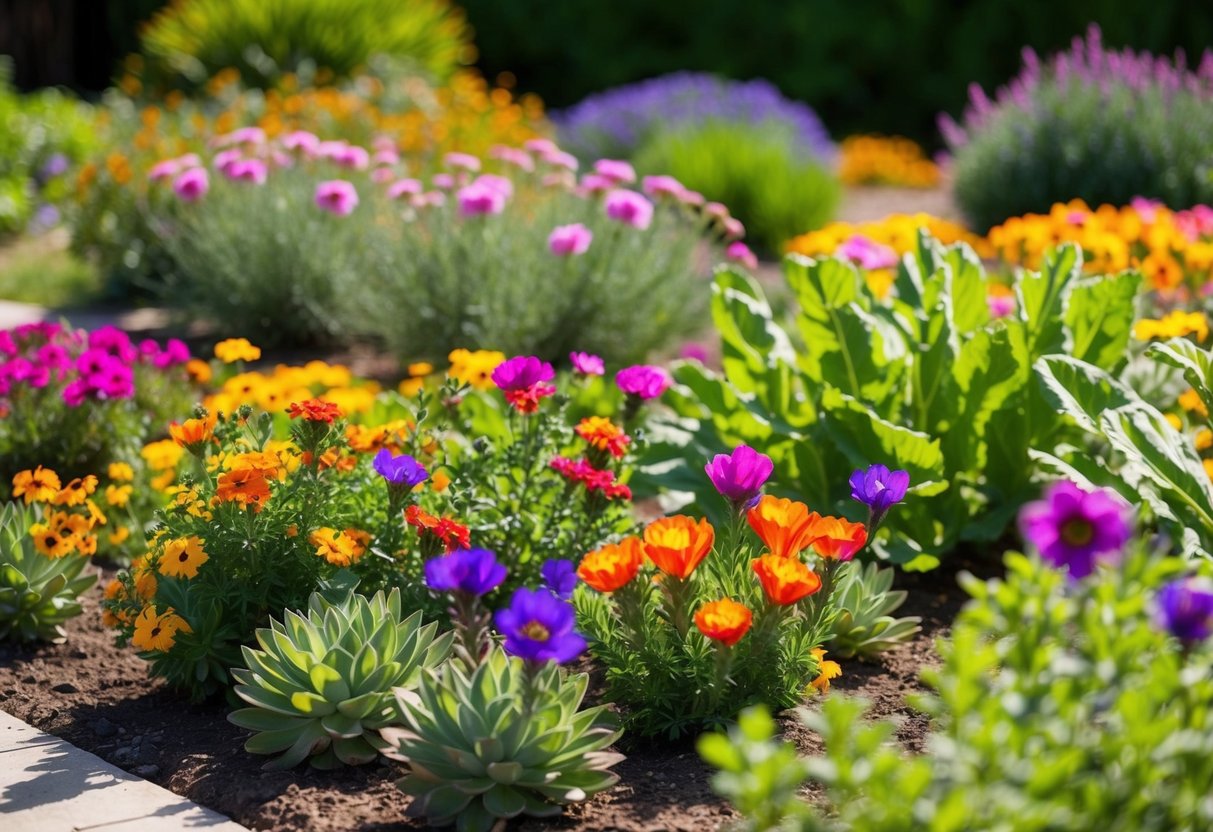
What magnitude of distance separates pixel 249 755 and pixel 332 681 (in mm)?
311

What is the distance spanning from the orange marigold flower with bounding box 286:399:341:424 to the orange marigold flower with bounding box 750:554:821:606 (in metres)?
1.03

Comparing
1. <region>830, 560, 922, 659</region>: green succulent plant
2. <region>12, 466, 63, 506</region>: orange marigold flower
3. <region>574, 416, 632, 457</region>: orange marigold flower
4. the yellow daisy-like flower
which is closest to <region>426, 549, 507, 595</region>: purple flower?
<region>574, 416, 632, 457</region>: orange marigold flower

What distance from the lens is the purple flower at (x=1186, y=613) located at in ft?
5.89

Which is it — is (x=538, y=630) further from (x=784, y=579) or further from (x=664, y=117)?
(x=664, y=117)

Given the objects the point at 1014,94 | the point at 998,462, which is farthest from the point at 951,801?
the point at 1014,94

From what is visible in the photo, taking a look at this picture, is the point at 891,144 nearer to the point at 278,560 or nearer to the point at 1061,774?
the point at 278,560

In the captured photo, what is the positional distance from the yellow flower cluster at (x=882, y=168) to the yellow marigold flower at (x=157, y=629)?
30.0 feet

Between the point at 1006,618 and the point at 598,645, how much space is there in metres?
1.15

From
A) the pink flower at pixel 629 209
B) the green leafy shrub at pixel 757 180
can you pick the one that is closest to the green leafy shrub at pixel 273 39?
the green leafy shrub at pixel 757 180

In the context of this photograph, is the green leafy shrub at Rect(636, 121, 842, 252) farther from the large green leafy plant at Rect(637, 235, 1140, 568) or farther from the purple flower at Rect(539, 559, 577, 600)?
the purple flower at Rect(539, 559, 577, 600)

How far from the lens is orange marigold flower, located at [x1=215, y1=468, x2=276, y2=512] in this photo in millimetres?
2801

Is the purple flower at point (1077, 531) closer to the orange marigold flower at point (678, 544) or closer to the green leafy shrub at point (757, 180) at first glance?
the orange marigold flower at point (678, 544)

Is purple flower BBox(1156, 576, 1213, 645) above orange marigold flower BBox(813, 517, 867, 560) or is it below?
above

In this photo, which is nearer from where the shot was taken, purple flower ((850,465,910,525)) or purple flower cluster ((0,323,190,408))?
purple flower ((850,465,910,525))
